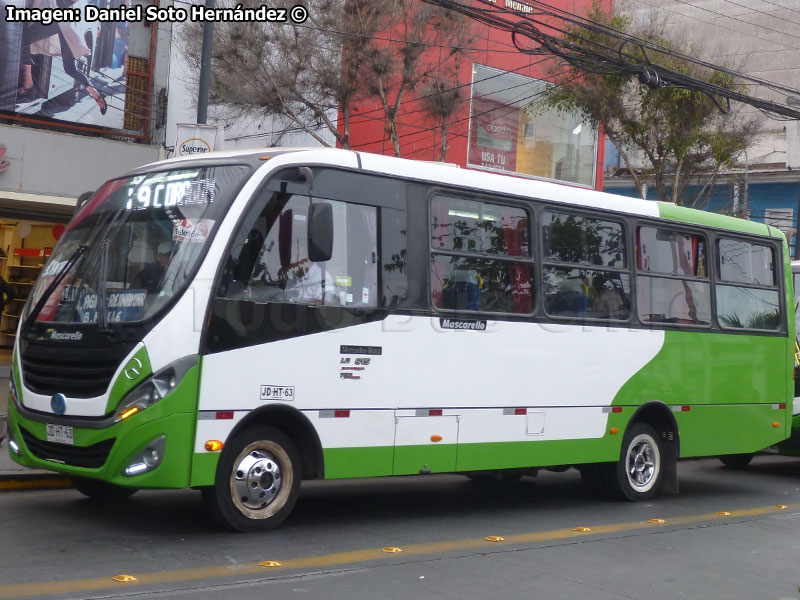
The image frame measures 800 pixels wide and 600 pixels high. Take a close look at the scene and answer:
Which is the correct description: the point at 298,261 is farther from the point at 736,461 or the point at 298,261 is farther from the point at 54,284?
the point at 736,461

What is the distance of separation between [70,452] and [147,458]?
28.5 inches

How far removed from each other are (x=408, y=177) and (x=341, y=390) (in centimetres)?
199

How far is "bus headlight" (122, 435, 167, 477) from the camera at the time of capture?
7477 millimetres

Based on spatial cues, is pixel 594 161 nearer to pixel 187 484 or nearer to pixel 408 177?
pixel 408 177

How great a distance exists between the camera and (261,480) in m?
8.09

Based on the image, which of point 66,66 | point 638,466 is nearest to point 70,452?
point 638,466

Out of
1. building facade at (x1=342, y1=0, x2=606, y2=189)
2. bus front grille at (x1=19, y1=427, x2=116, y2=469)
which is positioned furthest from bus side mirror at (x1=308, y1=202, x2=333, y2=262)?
building facade at (x1=342, y1=0, x2=606, y2=189)

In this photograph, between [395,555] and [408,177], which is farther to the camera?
[408,177]

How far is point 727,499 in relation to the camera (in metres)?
12.1

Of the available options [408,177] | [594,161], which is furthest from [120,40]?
[594,161]

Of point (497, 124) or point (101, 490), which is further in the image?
point (497, 124)

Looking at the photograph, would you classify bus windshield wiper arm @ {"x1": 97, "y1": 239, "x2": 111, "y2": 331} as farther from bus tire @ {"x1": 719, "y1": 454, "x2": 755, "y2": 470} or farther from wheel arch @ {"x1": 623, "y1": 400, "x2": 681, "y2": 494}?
bus tire @ {"x1": 719, "y1": 454, "x2": 755, "y2": 470}

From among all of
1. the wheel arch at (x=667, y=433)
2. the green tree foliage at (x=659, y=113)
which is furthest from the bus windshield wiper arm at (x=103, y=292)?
the green tree foliage at (x=659, y=113)

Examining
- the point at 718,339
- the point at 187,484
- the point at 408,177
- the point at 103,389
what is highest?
the point at 408,177
